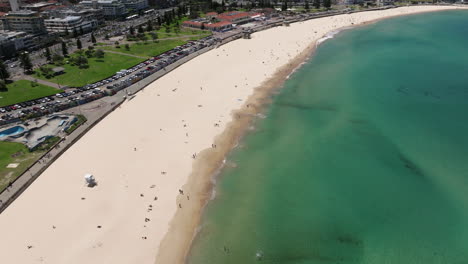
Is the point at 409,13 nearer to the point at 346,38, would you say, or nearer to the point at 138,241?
the point at 346,38

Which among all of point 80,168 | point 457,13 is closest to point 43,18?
point 80,168

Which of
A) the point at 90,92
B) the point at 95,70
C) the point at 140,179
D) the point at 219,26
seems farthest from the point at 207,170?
the point at 219,26

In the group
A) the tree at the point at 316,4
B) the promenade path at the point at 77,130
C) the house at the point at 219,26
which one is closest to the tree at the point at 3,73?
the promenade path at the point at 77,130

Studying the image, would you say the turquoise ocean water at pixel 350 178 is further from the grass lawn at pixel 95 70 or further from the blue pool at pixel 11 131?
the grass lawn at pixel 95 70

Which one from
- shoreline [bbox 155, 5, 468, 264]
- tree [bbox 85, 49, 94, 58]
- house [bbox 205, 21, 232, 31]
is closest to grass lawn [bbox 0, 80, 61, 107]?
tree [bbox 85, 49, 94, 58]

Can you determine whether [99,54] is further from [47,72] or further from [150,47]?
[150,47]
